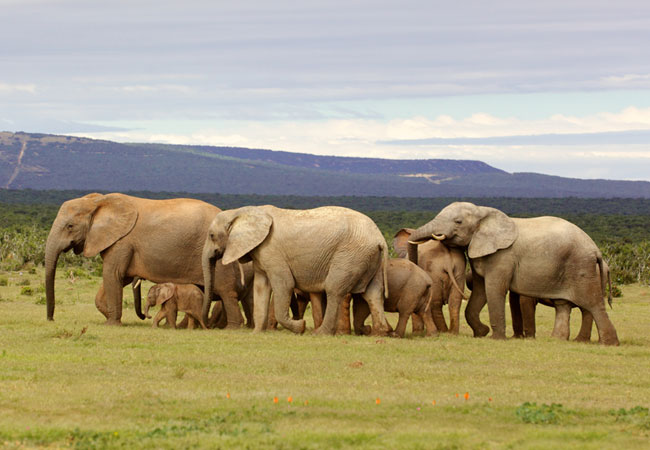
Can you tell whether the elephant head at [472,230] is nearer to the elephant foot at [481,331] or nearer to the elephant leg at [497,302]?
the elephant leg at [497,302]

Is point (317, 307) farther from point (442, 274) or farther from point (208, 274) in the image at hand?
point (442, 274)

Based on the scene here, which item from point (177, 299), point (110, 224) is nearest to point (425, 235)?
point (177, 299)

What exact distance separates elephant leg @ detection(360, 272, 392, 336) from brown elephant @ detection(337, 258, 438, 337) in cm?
20

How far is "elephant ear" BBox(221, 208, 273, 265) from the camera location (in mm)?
19500

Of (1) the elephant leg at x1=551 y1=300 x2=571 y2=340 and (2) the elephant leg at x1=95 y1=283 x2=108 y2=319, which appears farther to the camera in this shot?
(2) the elephant leg at x1=95 y1=283 x2=108 y2=319

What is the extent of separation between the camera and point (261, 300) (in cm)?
1989

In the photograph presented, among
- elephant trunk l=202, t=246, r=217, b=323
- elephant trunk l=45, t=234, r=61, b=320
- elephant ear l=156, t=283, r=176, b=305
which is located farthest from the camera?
elephant trunk l=45, t=234, r=61, b=320

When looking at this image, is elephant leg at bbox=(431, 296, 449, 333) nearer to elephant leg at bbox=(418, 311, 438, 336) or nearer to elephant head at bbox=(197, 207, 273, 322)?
elephant leg at bbox=(418, 311, 438, 336)

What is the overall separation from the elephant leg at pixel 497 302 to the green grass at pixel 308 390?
2.53 ft

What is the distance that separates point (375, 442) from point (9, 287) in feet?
80.1

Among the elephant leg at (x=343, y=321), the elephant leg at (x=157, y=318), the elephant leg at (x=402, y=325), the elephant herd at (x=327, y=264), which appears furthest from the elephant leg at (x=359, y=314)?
the elephant leg at (x=157, y=318)

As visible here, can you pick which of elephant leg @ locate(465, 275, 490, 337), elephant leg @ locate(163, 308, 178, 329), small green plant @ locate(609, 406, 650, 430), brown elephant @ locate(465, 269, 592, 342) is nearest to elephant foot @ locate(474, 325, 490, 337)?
elephant leg @ locate(465, 275, 490, 337)

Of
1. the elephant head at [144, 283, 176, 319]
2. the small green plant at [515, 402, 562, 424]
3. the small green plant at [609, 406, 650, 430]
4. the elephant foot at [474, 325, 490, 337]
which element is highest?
the small green plant at [609, 406, 650, 430]

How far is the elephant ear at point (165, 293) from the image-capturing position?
20.4m
